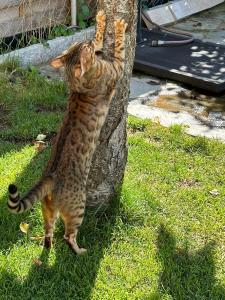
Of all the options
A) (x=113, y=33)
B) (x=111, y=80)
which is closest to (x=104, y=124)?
(x=111, y=80)

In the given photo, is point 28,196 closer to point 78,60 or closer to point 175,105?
point 78,60

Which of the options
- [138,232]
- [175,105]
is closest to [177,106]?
[175,105]

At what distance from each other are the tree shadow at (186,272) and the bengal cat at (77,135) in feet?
2.02

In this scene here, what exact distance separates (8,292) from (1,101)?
3.12 meters

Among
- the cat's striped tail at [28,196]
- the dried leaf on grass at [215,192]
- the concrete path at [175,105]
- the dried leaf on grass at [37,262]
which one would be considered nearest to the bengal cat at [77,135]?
the cat's striped tail at [28,196]

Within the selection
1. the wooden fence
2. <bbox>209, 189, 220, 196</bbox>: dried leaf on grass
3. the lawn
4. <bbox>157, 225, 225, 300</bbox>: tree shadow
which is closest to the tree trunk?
the lawn

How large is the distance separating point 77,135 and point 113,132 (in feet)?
1.79

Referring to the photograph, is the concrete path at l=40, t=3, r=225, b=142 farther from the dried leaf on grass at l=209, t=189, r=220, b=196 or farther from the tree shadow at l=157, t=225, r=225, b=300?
the tree shadow at l=157, t=225, r=225, b=300

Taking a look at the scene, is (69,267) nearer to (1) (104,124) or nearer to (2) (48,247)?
(2) (48,247)

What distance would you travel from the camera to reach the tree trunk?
4109 millimetres

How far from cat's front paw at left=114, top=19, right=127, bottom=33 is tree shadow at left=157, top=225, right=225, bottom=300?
1553 millimetres

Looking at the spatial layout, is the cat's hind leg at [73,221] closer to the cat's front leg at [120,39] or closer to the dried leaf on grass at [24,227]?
the dried leaf on grass at [24,227]

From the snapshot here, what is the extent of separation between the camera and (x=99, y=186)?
4457mm

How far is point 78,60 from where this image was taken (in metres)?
3.90
